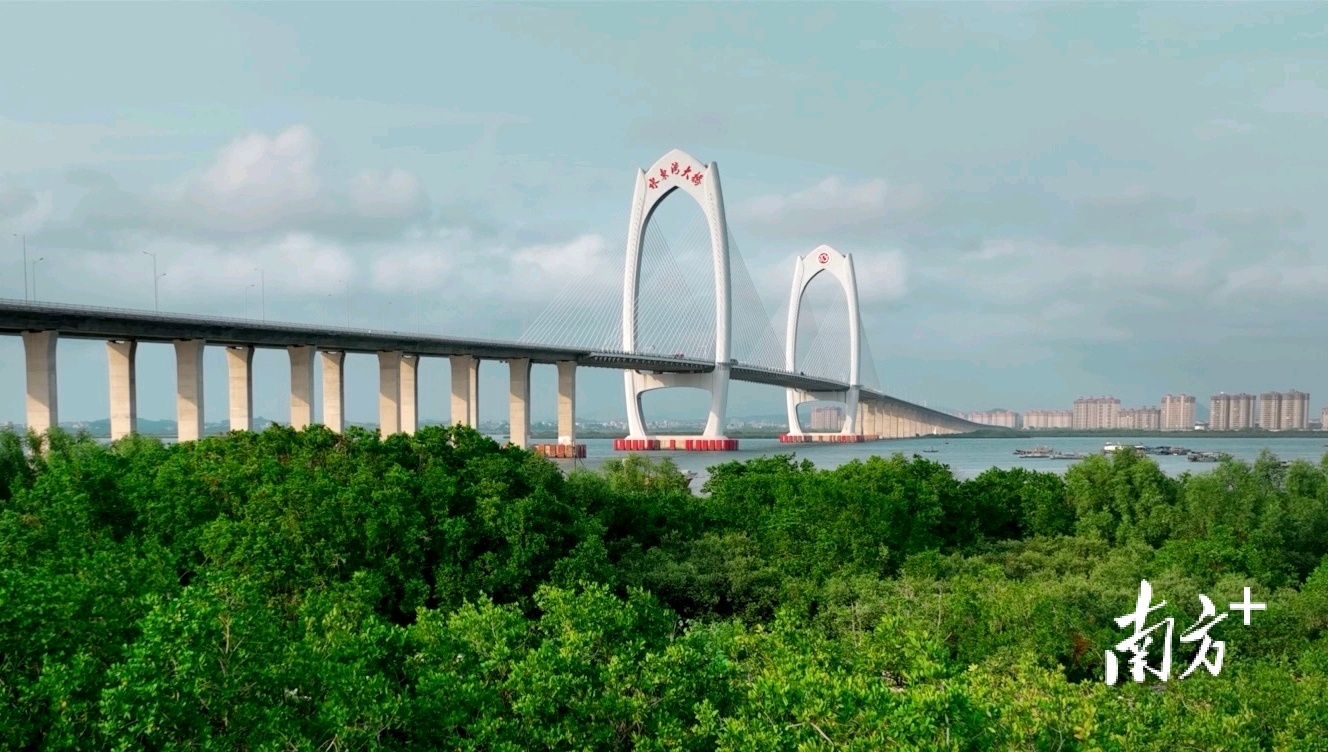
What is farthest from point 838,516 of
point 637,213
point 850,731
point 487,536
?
point 637,213

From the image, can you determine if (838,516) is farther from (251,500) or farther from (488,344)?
(488,344)

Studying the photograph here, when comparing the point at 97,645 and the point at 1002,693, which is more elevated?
the point at 97,645

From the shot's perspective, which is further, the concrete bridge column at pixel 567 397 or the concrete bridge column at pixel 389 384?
the concrete bridge column at pixel 567 397

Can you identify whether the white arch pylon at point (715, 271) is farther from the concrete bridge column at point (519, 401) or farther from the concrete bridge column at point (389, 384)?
the concrete bridge column at point (389, 384)

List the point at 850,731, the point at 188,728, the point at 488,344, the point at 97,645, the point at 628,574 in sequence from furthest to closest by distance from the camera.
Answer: the point at 488,344
the point at 628,574
the point at 97,645
the point at 850,731
the point at 188,728

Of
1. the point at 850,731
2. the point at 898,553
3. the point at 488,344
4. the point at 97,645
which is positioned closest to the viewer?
the point at 850,731

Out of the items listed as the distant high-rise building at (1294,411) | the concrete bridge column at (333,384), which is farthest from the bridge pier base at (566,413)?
the distant high-rise building at (1294,411)
